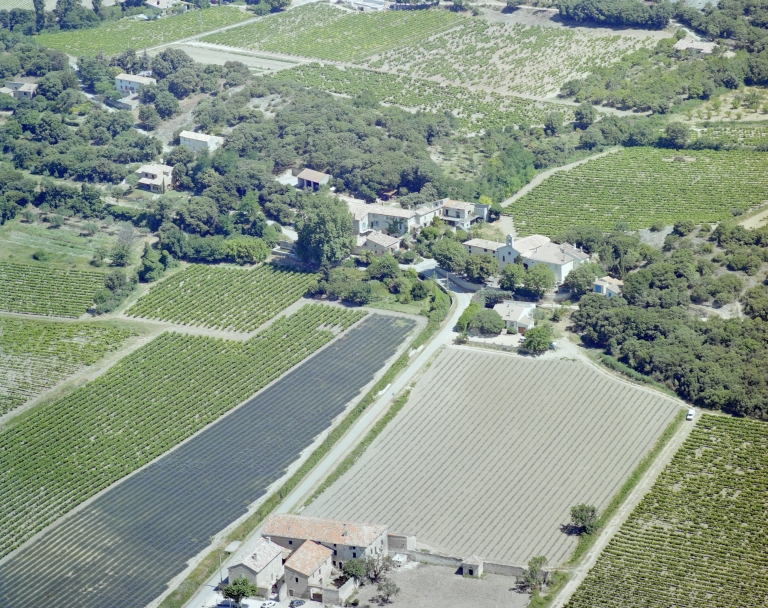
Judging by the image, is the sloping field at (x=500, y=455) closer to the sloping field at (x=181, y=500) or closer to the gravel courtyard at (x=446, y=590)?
the gravel courtyard at (x=446, y=590)

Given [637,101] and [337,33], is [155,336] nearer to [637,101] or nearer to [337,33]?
[637,101]

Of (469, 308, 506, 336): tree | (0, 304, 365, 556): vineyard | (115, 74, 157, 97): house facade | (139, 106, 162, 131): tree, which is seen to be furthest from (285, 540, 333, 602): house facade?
(115, 74, 157, 97): house facade

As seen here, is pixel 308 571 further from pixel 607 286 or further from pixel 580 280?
pixel 607 286

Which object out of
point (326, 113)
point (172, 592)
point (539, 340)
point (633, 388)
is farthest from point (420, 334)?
point (326, 113)

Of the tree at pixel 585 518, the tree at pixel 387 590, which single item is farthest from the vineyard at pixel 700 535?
the tree at pixel 387 590

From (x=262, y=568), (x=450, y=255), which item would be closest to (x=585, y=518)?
(x=262, y=568)

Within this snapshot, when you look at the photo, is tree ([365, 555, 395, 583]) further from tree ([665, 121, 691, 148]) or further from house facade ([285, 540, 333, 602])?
tree ([665, 121, 691, 148])
